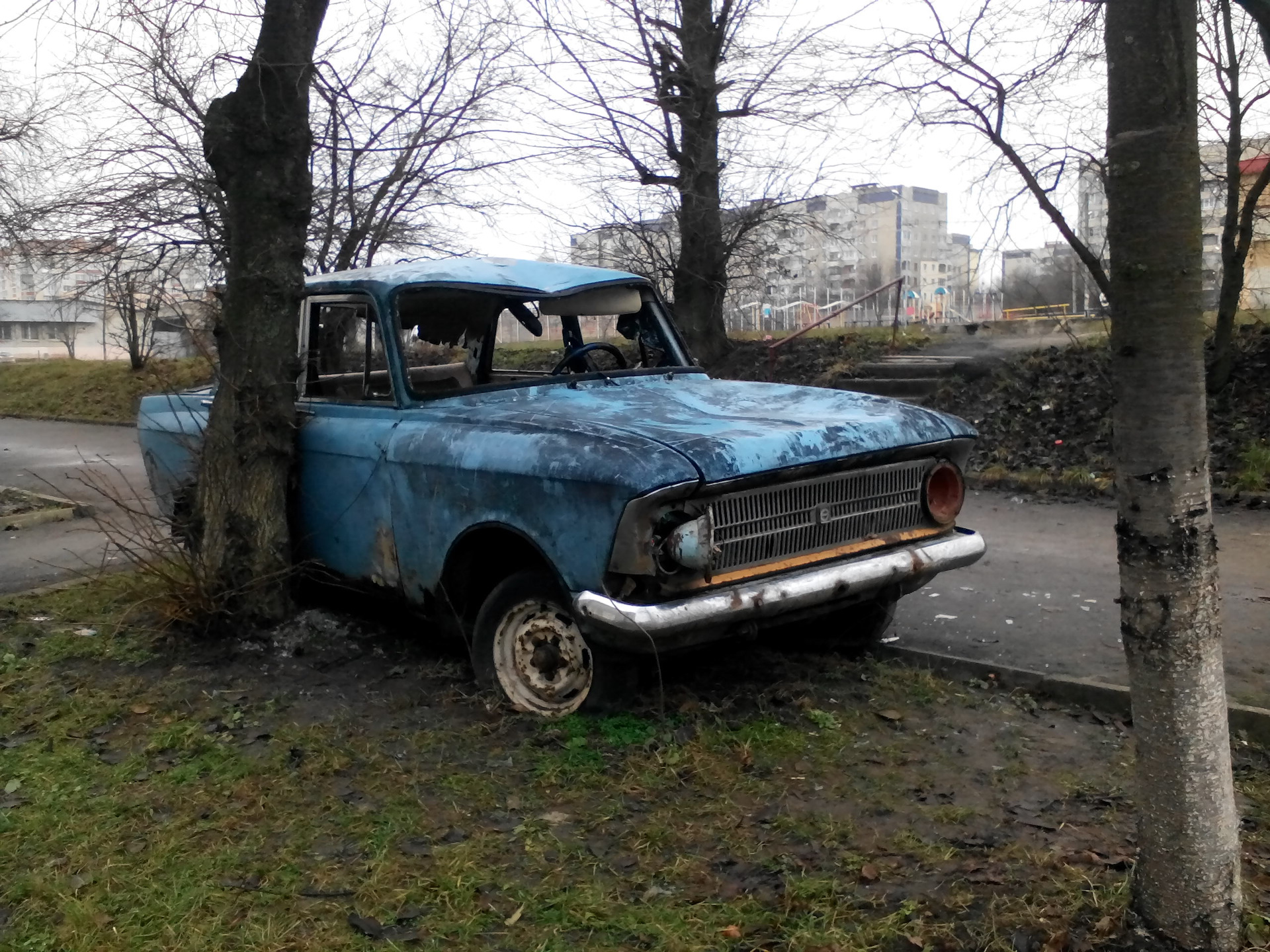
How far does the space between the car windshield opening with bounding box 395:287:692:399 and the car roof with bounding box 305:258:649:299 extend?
56mm

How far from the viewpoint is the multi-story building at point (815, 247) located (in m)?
13.5

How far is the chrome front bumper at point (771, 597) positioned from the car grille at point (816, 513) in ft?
0.33

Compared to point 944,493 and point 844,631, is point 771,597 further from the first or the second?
point 844,631

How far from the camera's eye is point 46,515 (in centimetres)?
986

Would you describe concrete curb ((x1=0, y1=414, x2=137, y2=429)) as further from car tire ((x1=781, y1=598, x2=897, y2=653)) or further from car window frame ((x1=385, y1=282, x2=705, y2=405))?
car tire ((x1=781, y1=598, x2=897, y2=653))

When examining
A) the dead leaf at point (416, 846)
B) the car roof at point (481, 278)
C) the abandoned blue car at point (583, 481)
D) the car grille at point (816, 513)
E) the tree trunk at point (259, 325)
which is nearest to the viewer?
the dead leaf at point (416, 846)

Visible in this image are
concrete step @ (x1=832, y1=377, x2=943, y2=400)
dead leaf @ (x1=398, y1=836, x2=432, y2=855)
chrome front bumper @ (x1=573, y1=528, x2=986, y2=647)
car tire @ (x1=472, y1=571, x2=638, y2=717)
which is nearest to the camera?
dead leaf @ (x1=398, y1=836, x2=432, y2=855)

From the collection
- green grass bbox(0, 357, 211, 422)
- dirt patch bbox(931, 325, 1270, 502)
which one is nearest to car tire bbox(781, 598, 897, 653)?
dirt patch bbox(931, 325, 1270, 502)

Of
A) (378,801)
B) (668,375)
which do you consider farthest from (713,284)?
(378,801)

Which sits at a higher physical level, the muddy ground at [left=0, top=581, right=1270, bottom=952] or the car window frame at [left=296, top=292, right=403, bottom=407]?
the car window frame at [left=296, top=292, right=403, bottom=407]

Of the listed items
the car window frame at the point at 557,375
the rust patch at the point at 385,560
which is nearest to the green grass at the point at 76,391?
the car window frame at the point at 557,375

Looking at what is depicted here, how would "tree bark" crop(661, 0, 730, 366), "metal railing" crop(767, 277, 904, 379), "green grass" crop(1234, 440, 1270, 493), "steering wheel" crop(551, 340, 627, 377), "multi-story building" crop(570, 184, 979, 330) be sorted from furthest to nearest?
"metal railing" crop(767, 277, 904, 379) → "multi-story building" crop(570, 184, 979, 330) → "tree bark" crop(661, 0, 730, 366) → "green grass" crop(1234, 440, 1270, 493) → "steering wheel" crop(551, 340, 627, 377)

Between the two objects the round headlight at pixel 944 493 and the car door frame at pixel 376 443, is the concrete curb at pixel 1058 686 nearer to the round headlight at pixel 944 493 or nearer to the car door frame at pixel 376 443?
the round headlight at pixel 944 493

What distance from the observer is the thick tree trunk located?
2379 millimetres
